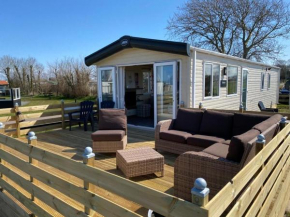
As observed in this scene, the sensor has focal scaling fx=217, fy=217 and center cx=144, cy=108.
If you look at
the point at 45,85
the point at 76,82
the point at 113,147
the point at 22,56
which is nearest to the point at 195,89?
the point at 113,147

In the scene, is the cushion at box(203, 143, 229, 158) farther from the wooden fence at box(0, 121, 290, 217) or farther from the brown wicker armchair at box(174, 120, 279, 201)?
the wooden fence at box(0, 121, 290, 217)

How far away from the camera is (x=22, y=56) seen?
2741cm

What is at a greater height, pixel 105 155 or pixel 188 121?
pixel 188 121

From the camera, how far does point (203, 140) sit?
405 centimetres

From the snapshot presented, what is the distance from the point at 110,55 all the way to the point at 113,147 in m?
4.01

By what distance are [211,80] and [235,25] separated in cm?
1294

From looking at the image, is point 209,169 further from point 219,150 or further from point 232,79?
point 232,79

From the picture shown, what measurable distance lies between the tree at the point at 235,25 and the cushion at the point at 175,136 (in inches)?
616

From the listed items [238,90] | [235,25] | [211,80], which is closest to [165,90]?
[211,80]

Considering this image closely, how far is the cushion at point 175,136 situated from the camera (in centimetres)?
431

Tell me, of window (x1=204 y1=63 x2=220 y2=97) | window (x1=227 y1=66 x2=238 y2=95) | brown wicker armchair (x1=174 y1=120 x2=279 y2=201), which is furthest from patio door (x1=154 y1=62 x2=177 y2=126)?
brown wicker armchair (x1=174 y1=120 x2=279 y2=201)

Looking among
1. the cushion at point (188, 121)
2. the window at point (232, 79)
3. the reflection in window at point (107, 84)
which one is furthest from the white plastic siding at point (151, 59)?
the window at point (232, 79)

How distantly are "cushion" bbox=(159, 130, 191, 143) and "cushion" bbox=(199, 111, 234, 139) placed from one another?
40 centimetres

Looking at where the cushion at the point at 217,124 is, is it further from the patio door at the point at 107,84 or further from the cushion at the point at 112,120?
the patio door at the point at 107,84
